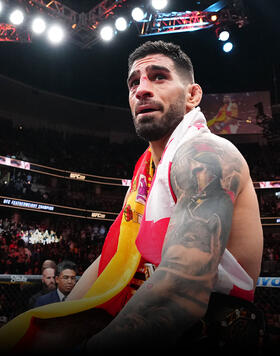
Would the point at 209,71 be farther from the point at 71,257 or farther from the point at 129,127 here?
the point at 71,257

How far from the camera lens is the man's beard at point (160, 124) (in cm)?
135

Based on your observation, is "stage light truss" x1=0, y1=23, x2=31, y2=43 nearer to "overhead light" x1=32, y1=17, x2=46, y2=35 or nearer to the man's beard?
"overhead light" x1=32, y1=17, x2=46, y2=35

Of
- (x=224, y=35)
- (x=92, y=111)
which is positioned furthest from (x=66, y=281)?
(x=92, y=111)

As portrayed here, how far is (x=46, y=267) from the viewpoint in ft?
17.7

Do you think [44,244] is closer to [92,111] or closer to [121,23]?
[121,23]

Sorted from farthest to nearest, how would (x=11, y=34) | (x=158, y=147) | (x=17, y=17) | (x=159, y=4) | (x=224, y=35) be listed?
1. (x=224, y=35)
2. (x=11, y=34)
3. (x=159, y=4)
4. (x=17, y=17)
5. (x=158, y=147)

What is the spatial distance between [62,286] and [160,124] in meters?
3.87

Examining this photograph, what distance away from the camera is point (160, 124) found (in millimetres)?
1347

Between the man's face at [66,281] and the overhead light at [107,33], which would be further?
the overhead light at [107,33]

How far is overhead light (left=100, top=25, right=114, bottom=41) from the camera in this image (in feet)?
28.2

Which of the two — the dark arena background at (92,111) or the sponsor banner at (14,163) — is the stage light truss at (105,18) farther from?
the sponsor banner at (14,163)

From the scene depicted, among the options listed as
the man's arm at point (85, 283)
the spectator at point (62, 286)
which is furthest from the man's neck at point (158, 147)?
the spectator at point (62, 286)

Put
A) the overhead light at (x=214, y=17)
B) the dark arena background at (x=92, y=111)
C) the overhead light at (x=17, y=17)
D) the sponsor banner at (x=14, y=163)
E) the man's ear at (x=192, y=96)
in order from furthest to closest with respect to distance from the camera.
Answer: the sponsor banner at (x=14, y=163) < the overhead light at (x=214, y=17) < the dark arena background at (x=92, y=111) < the overhead light at (x=17, y=17) < the man's ear at (x=192, y=96)

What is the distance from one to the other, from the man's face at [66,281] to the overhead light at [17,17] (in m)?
6.11
